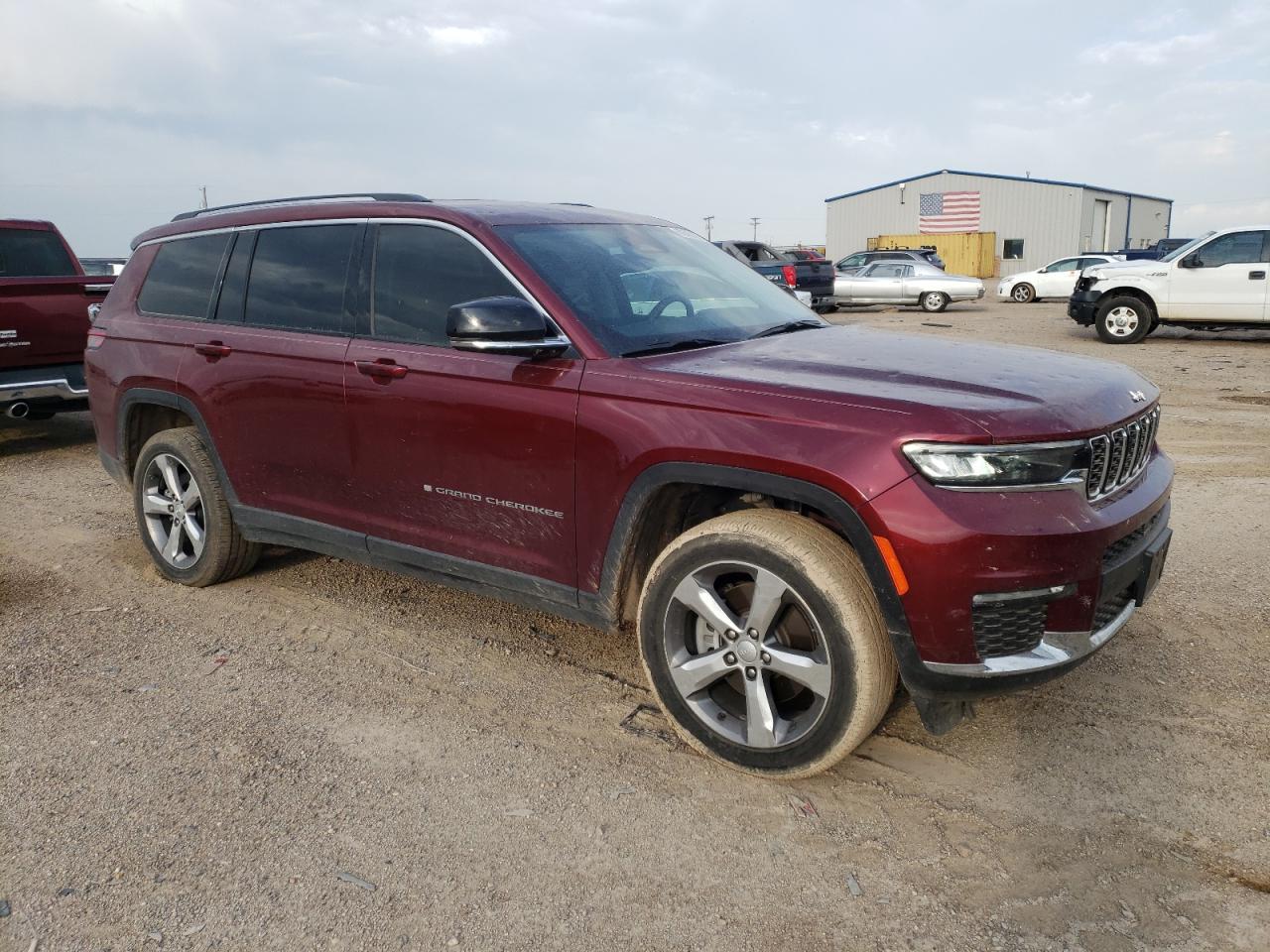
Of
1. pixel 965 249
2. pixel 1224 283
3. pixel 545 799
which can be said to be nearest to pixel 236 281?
pixel 545 799

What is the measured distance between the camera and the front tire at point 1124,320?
1564 centimetres

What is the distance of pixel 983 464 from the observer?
2.67m

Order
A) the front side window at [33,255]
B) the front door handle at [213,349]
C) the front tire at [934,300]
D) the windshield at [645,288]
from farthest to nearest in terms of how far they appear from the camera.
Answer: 1. the front tire at [934,300]
2. the front side window at [33,255]
3. the front door handle at [213,349]
4. the windshield at [645,288]

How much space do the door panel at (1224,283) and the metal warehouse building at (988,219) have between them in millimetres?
38677

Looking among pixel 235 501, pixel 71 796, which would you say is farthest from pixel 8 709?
pixel 235 501

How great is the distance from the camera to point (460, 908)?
8.32 feet

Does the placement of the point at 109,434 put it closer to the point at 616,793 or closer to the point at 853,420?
the point at 616,793

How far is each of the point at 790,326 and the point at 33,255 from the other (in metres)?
7.98

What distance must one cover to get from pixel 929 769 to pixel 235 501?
3.21 meters

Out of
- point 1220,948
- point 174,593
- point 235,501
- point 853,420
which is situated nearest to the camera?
point 1220,948

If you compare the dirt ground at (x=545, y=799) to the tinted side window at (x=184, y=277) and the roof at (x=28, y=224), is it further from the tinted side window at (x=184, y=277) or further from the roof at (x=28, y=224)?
the roof at (x=28, y=224)

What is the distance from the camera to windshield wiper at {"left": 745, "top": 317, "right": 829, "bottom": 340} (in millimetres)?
3848

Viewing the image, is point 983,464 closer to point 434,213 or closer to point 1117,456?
point 1117,456

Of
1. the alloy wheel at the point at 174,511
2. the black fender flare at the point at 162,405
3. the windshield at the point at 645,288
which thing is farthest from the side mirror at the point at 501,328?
the alloy wheel at the point at 174,511
